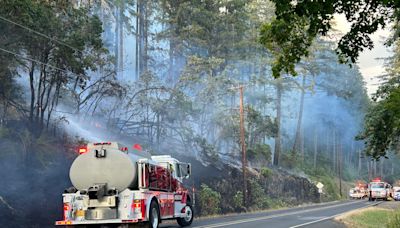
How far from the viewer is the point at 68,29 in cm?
2461

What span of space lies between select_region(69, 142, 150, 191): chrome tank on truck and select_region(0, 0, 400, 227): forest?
14.8 ft

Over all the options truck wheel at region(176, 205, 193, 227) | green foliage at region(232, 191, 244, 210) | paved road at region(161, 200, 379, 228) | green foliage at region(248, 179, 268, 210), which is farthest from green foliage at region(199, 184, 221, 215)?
truck wheel at region(176, 205, 193, 227)

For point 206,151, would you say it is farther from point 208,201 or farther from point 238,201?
point 208,201

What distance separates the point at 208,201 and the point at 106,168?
16773 millimetres

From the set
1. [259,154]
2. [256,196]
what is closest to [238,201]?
[256,196]

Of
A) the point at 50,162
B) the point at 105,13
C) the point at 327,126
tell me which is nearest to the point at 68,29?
the point at 50,162

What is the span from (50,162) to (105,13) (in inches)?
976

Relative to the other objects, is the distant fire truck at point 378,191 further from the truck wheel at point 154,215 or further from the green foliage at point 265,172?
the truck wheel at point 154,215

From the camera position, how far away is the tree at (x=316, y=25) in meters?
8.27

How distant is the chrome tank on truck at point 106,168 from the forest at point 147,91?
4.52 metres

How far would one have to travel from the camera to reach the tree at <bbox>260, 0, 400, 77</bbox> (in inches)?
326

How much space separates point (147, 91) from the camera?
122ft

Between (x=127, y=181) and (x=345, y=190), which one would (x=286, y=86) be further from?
(x=127, y=181)

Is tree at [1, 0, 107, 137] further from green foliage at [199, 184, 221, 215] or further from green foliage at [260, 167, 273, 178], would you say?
green foliage at [260, 167, 273, 178]
